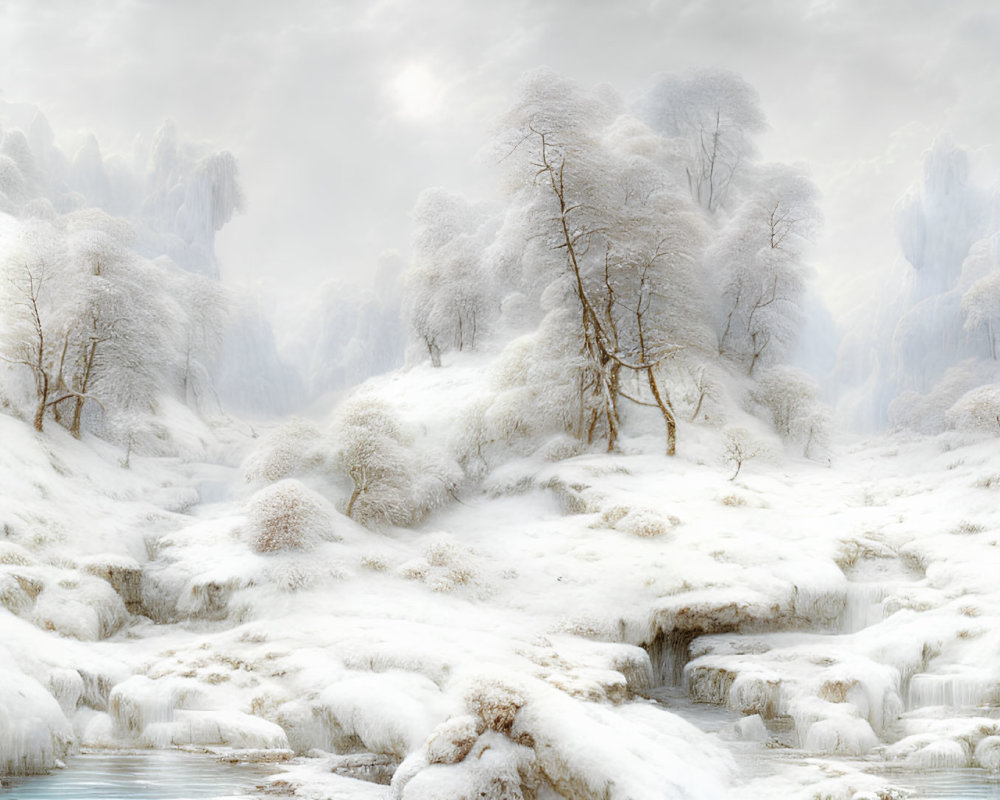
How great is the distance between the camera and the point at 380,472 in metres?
13.1

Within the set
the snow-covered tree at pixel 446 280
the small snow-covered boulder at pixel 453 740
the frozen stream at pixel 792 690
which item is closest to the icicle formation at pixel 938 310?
the frozen stream at pixel 792 690

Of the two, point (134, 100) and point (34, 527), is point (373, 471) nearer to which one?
point (34, 527)

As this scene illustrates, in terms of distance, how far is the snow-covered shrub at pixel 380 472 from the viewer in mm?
12891

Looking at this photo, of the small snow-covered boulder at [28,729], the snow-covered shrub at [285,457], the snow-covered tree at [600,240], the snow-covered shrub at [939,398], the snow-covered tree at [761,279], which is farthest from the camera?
the snow-covered tree at [761,279]

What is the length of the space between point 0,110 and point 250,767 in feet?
114

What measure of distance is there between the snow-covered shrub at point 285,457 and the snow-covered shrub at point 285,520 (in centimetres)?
224

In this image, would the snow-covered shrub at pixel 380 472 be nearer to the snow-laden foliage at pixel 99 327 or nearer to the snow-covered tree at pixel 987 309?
the snow-laden foliage at pixel 99 327

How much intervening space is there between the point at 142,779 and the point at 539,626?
5.31 metres

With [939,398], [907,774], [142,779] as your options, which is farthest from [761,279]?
[142,779]

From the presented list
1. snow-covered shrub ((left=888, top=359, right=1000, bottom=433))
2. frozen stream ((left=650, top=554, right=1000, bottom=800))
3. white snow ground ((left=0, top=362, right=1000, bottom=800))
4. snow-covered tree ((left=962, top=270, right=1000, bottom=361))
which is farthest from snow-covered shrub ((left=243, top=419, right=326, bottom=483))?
snow-covered tree ((left=962, top=270, right=1000, bottom=361))

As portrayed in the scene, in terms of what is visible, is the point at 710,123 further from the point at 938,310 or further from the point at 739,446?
the point at 739,446

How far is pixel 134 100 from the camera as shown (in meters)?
20.6

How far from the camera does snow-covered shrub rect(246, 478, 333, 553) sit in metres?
10.7

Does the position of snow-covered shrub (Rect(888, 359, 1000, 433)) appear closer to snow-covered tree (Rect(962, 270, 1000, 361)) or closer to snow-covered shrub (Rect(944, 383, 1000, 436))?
snow-covered tree (Rect(962, 270, 1000, 361))
